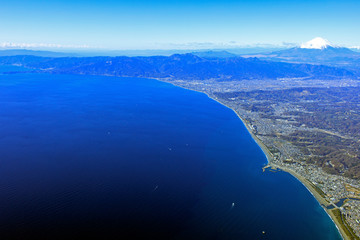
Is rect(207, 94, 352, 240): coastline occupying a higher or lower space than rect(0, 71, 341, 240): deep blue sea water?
lower

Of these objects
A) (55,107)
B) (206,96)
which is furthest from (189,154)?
(206,96)

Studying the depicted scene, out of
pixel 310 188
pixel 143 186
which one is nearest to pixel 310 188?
pixel 310 188

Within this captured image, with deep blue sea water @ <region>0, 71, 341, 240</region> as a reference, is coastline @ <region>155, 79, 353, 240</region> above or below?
below

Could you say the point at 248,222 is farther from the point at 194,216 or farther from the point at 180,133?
the point at 180,133

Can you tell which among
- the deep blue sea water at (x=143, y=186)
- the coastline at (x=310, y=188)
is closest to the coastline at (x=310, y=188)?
the coastline at (x=310, y=188)

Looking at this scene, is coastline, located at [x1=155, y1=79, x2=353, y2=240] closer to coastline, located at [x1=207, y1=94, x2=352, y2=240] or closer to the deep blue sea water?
coastline, located at [x1=207, y1=94, x2=352, y2=240]

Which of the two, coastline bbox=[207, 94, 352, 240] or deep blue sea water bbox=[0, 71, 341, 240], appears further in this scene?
coastline bbox=[207, 94, 352, 240]

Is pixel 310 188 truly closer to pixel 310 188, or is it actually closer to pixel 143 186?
pixel 310 188

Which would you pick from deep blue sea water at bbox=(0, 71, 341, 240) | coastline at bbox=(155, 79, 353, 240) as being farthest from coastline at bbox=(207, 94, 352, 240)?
deep blue sea water at bbox=(0, 71, 341, 240)
